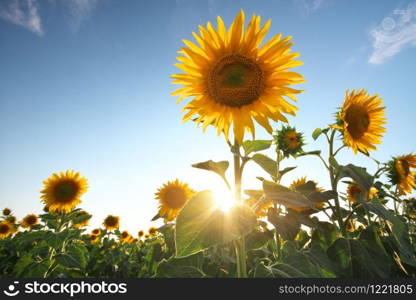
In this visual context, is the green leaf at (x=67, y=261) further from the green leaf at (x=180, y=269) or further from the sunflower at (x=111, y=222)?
the sunflower at (x=111, y=222)

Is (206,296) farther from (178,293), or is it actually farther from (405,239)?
(405,239)

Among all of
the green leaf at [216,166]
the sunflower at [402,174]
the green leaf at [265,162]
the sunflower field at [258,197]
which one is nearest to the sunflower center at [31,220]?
the sunflower field at [258,197]

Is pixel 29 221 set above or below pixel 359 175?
above

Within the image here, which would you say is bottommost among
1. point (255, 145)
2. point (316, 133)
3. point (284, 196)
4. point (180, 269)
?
point (180, 269)

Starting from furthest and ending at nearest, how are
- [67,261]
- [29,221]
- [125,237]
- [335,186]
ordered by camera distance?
[125,237] → [29,221] → [67,261] → [335,186]

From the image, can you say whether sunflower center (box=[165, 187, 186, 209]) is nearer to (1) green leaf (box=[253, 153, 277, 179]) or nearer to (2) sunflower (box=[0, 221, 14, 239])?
(1) green leaf (box=[253, 153, 277, 179])

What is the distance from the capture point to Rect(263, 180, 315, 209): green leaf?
1.54m

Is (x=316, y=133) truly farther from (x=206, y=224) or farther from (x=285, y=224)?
(x=206, y=224)

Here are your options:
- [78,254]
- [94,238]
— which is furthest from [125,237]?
[78,254]

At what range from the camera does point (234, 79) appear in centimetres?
230

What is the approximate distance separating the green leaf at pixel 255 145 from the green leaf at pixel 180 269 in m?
0.86

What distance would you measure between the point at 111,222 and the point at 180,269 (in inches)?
393

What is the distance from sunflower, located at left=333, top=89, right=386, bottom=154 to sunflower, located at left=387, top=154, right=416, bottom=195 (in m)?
0.84

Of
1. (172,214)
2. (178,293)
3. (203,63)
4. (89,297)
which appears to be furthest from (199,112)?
(172,214)
